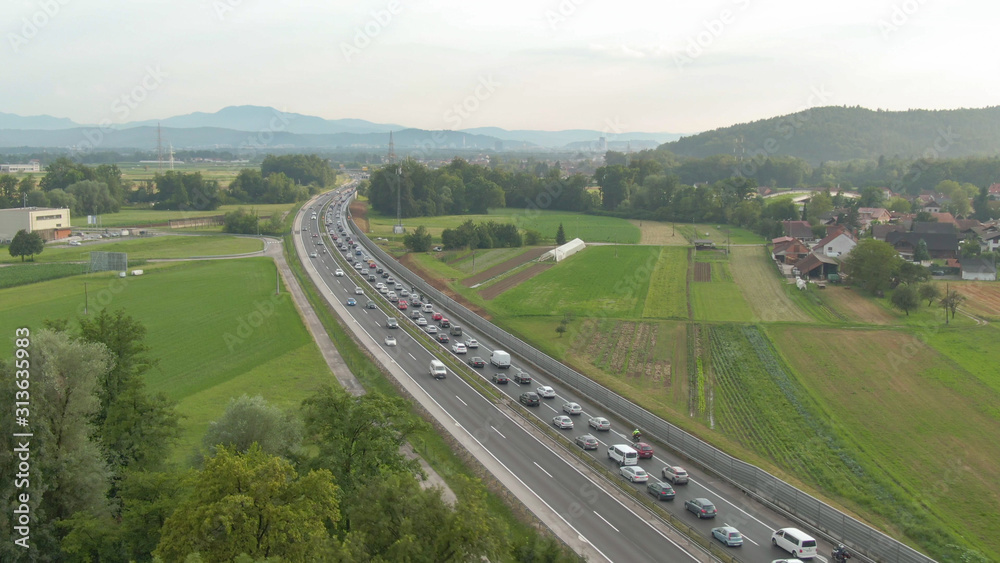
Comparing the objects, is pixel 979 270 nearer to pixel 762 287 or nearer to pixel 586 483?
pixel 762 287

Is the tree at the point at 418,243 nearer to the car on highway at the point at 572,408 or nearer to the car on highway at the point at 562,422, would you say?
the car on highway at the point at 572,408

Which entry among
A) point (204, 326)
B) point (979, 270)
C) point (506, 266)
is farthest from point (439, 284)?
point (979, 270)

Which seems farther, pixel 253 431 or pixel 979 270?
pixel 979 270

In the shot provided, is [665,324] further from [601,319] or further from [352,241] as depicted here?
[352,241]

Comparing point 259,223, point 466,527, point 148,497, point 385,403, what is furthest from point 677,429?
point 259,223

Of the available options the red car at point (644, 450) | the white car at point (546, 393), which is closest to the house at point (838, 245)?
the white car at point (546, 393)

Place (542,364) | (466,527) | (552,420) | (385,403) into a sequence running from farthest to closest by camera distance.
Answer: (542,364), (552,420), (385,403), (466,527)

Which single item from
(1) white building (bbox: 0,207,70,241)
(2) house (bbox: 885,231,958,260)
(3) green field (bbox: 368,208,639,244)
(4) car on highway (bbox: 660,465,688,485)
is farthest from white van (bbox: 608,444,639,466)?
(1) white building (bbox: 0,207,70,241)
